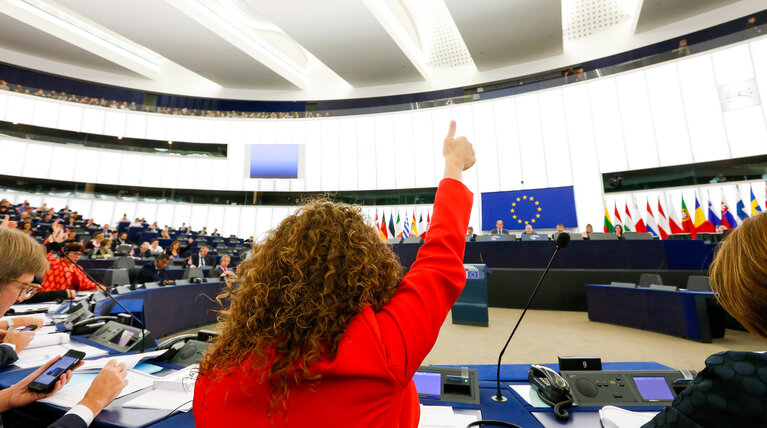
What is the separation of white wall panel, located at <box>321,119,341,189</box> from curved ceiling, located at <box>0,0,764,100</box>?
Answer: 161 centimetres

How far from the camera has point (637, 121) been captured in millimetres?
10148

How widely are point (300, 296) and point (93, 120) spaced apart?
68.1ft

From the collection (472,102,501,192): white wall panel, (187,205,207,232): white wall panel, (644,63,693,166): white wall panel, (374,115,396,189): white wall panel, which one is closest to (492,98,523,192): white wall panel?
(472,102,501,192): white wall panel

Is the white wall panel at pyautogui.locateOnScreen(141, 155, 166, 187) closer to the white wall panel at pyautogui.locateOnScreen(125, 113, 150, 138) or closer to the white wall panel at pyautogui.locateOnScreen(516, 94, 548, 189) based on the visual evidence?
the white wall panel at pyautogui.locateOnScreen(125, 113, 150, 138)

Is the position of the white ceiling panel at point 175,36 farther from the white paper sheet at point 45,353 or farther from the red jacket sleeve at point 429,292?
the red jacket sleeve at point 429,292

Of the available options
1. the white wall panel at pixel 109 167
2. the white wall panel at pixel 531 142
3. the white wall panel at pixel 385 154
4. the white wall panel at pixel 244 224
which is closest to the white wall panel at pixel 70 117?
the white wall panel at pixel 109 167

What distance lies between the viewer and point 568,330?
4453 millimetres

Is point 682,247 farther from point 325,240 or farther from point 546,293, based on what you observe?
point 325,240

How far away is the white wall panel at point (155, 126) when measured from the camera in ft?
52.5

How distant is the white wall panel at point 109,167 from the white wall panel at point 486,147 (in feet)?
55.2

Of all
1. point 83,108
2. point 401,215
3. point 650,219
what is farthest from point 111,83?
point 650,219

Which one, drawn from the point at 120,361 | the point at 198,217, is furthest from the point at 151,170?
the point at 120,361

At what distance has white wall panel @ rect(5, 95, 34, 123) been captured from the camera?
Result: 46.8ft

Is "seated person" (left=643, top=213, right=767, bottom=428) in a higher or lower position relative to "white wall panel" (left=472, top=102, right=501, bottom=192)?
lower
